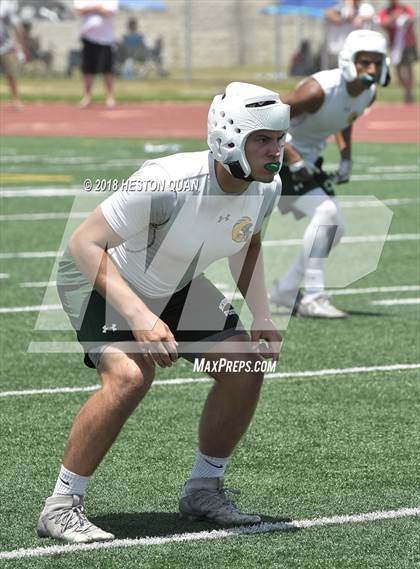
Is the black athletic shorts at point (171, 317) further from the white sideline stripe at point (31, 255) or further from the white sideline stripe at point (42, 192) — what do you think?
the white sideline stripe at point (42, 192)

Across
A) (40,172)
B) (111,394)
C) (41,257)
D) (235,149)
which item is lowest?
(40,172)

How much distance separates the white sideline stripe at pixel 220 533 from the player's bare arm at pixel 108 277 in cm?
72

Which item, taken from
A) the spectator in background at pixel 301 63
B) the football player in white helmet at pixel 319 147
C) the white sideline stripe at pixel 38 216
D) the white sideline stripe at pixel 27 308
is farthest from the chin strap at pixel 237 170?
the spectator in background at pixel 301 63

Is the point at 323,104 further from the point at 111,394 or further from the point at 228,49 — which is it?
the point at 228,49

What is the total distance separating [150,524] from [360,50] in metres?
5.10

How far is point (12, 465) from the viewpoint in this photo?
248 inches

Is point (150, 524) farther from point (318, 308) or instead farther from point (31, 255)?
point (31, 255)

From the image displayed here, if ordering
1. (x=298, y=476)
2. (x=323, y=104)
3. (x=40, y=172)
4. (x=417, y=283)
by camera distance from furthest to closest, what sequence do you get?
(x=40, y=172) < (x=417, y=283) < (x=323, y=104) < (x=298, y=476)

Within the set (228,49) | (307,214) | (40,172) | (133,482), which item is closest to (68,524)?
(133,482)

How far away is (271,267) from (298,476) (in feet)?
19.4

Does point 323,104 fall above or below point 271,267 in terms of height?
above

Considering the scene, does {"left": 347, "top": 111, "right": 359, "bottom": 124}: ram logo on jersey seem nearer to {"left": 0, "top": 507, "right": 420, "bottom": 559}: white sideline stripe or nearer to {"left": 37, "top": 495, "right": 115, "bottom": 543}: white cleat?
{"left": 0, "top": 507, "right": 420, "bottom": 559}: white sideline stripe

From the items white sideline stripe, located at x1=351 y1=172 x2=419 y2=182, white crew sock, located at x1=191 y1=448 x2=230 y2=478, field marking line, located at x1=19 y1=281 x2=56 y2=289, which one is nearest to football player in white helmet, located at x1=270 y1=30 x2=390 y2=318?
field marking line, located at x1=19 y1=281 x2=56 y2=289

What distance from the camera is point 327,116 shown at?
33.0 ft
